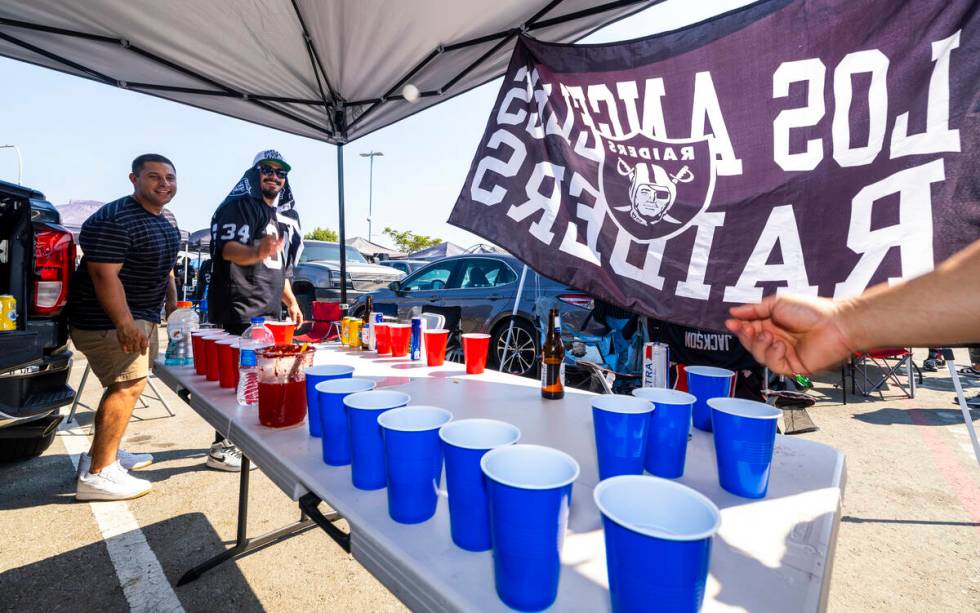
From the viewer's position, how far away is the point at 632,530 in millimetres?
492

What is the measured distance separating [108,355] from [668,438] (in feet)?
10.3

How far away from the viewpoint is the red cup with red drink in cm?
131

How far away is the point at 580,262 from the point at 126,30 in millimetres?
3193

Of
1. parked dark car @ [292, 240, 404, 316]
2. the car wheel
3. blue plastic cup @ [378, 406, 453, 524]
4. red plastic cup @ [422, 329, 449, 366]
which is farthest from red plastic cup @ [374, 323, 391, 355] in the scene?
parked dark car @ [292, 240, 404, 316]

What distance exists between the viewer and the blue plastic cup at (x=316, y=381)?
125 centimetres

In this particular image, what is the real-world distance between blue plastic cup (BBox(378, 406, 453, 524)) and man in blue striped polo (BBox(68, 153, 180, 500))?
2.23 meters

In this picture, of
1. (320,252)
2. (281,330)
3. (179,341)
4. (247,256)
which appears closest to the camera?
(179,341)

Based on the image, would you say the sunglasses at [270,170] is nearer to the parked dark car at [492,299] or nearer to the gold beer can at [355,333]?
the gold beer can at [355,333]

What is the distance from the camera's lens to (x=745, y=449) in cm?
93

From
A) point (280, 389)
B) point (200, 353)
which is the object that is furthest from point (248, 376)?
point (200, 353)

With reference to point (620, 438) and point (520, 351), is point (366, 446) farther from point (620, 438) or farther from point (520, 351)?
point (520, 351)

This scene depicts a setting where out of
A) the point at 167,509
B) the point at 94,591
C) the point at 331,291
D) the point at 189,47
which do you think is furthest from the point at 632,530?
the point at 331,291

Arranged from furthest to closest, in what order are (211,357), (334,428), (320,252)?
(320,252) → (211,357) → (334,428)

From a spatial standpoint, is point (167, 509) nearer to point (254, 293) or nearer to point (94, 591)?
point (94, 591)
